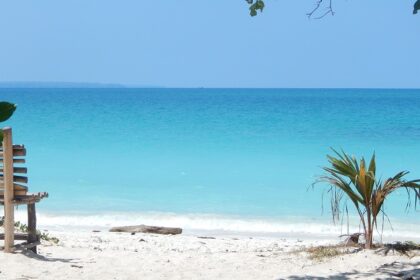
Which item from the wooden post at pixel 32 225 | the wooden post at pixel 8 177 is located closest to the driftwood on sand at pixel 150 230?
the wooden post at pixel 32 225

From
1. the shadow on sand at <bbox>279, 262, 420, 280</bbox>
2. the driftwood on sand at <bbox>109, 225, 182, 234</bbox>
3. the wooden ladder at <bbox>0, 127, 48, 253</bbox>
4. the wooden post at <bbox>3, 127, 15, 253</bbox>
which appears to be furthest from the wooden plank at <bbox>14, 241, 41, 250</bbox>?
the driftwood on sand at <bbox>109, 225, 182, 234</bbox>

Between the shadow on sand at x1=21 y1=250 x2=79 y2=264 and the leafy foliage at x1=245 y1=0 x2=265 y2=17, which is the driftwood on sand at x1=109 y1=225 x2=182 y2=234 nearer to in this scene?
the shadow on sand at x1=21 y1=250 x2=79 y2=264

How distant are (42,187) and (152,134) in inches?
612

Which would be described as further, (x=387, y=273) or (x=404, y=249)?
(x=404, y=249)

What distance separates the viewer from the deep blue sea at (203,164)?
40.8ft

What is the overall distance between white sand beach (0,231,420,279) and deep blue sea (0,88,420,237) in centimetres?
351

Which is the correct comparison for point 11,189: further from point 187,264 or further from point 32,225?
point 187,264

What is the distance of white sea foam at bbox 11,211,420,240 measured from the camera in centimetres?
1044

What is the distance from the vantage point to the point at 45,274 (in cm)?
587

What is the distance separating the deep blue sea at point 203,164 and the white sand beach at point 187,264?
11.5 feet

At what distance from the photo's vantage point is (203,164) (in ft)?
68.4

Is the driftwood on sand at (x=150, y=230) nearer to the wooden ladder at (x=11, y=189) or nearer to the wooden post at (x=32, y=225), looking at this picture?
the wooden post at (x=32, y=225)

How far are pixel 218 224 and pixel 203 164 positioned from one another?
9.72 meters

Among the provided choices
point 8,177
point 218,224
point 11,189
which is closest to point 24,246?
point 11,189
